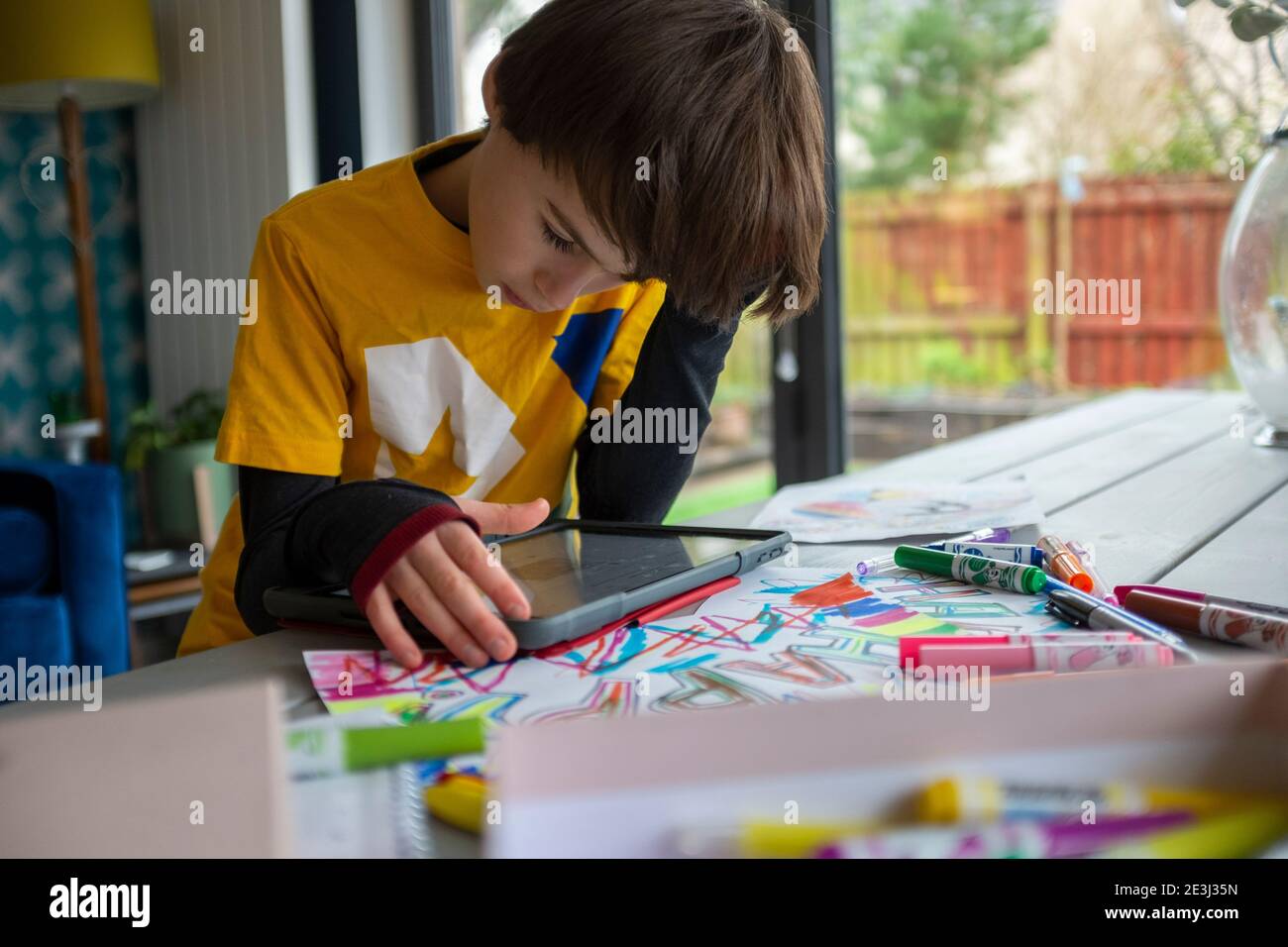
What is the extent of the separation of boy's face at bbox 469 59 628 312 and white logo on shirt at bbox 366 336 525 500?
3.5 inches

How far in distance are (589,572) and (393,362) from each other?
1.02 ft

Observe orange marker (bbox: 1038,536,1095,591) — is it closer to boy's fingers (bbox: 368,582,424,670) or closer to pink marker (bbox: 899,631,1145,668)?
pink marker (bbox: 899,631,1145,668)

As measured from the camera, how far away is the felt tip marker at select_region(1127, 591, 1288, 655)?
0.52 m

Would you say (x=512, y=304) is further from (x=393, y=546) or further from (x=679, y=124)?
(x=393, y=546)

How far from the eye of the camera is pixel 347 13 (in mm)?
2320

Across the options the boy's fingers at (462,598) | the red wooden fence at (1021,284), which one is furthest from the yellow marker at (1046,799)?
the red wooden fence at (1021,284)

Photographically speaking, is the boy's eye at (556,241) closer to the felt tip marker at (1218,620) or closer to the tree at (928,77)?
the felt tip marker at (1218,620)

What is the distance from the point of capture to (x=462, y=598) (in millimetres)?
513

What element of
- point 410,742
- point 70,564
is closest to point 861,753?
A: point 410,742

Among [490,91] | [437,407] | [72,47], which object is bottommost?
[437,407]

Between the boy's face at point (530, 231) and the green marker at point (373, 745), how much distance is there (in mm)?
401

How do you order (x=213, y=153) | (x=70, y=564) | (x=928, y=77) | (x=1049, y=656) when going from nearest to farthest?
1. (x=1049, y=656)
2. (x=70, y=564)
3. (x=213, y=153)
4. (x=928, y=77)

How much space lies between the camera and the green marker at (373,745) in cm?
36

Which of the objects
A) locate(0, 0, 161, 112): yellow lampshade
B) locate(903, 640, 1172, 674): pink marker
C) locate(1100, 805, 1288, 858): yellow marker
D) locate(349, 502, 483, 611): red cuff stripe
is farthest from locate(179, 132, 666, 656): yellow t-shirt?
locate(0, 0, 161, 112): yellow lampshade
